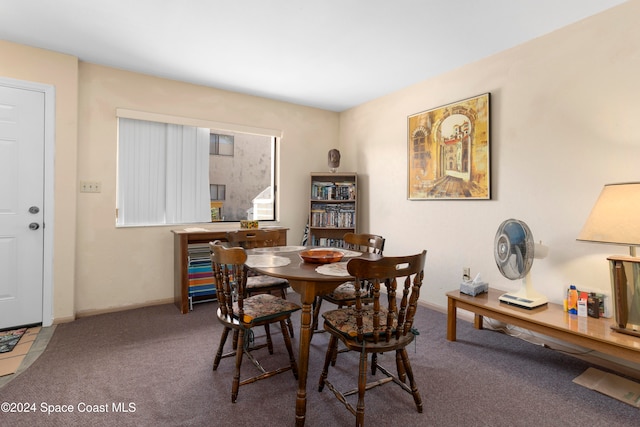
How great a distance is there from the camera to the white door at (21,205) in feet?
8.80

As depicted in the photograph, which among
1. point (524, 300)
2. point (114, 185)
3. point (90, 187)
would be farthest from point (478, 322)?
point (90, 187)

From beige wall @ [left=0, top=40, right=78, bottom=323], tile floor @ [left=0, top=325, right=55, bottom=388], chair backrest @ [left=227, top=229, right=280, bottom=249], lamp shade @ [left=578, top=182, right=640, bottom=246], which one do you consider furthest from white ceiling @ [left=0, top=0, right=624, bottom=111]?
tile floor @ [left=0, top=325, right=55, bottom=388]

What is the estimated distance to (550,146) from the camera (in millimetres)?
2463

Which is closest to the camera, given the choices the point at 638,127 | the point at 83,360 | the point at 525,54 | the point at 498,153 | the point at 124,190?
the point at 638,127

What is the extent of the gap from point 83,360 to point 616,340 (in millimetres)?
3345

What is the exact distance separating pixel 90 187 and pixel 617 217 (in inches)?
163

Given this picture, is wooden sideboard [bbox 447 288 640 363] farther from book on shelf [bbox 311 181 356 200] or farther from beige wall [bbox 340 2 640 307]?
book on shelf [bbox 311 181 356 200]

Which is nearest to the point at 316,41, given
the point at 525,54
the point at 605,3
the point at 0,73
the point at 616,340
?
the point at 525,54

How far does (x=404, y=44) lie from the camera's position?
2670 mm

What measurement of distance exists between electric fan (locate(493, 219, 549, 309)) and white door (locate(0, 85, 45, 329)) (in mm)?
3921

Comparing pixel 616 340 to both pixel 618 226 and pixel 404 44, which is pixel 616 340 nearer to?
pixel 618 226

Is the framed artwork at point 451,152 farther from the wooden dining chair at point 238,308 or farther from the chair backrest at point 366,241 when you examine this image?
the wooden dining chair at point 238,308

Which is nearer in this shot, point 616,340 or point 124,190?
point 616,340

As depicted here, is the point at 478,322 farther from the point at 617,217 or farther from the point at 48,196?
the point at 48,196
